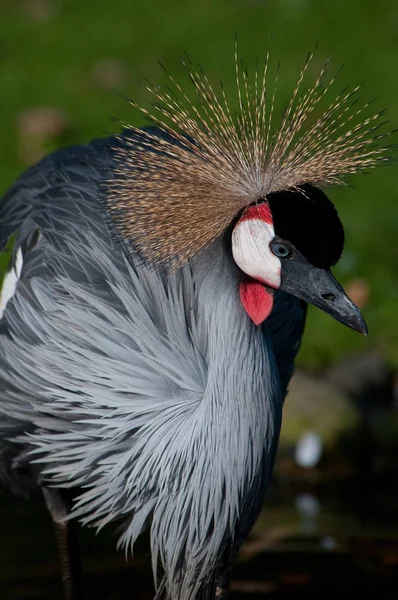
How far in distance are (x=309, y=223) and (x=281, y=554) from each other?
1485 millimetres

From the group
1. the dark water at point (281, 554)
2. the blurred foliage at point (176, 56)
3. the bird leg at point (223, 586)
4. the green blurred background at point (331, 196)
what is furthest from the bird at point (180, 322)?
the blurred foliage at point (176, 56)

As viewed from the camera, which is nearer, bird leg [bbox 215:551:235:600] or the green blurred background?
bird leg [bbox 215:551:235:600]

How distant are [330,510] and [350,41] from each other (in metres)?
3.67

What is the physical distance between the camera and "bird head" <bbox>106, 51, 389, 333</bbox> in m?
2.41

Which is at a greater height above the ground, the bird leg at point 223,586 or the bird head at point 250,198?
the bird head at point 250,198

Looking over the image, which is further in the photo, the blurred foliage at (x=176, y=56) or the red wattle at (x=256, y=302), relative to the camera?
the blurred foliage at (x=176, y=56)

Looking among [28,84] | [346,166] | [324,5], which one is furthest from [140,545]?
[324,5]

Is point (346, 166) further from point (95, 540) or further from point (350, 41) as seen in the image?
point (350, 41)

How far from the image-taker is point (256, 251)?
2.44m

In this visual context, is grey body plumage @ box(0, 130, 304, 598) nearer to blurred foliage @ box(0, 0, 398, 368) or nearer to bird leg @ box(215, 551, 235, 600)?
bird leg @ box(215, 551, 235, 600)

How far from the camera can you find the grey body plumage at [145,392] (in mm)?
2506

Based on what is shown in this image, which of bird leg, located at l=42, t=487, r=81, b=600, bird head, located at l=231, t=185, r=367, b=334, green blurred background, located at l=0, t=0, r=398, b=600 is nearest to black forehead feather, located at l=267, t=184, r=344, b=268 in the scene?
bird head, located at l=231, t=185, r=367, b=334

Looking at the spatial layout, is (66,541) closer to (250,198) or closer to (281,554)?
(281,554)

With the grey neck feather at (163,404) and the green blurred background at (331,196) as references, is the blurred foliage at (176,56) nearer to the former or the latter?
the green blurred background at (331,196)
